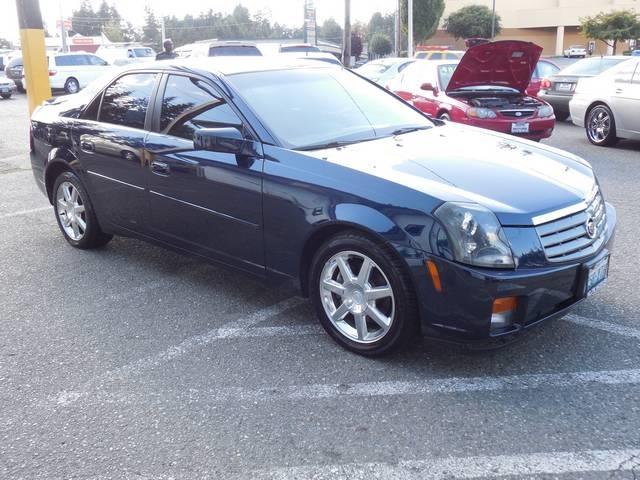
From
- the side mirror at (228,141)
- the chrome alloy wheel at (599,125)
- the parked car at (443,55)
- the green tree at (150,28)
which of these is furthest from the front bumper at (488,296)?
the green tree at (150,28)

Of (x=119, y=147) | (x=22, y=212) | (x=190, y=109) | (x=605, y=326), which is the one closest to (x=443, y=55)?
(x=22, y=212)

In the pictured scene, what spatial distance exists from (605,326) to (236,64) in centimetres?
290

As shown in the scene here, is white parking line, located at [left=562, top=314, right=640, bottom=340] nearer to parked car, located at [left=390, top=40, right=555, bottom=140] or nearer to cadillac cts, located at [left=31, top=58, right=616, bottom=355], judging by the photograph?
cadillac cts, located at [left=31, top=58, right=616, bottom=355]

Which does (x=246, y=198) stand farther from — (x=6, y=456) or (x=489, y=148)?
(x=6, y=456)

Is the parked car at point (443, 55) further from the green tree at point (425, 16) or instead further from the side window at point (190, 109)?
the green tree at point (425, 16)

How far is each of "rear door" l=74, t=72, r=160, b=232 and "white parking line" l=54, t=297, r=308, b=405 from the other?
122 cm

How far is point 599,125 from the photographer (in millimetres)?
10648

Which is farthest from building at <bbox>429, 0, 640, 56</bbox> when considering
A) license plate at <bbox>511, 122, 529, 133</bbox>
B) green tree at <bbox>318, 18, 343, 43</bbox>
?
license plate at <bbox>511, 122, 529, 133</bbox>

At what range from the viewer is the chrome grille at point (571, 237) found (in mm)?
3289

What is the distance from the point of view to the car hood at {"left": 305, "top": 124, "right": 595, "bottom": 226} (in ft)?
11.0

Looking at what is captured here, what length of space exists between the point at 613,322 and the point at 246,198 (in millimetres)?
2311

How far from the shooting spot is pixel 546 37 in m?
67.9

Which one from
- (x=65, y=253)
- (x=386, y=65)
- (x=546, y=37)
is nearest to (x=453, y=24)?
(x=546, y=37)

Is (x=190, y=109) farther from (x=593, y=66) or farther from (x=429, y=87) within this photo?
(x=593, y=66)
